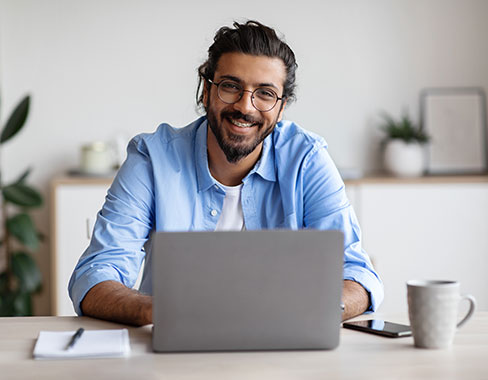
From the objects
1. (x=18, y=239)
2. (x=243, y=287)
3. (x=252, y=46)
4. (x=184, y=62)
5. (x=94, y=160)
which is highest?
(x=184, y=62)

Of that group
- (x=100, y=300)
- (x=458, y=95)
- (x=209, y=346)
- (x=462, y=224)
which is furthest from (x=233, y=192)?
(x=458, y=95)

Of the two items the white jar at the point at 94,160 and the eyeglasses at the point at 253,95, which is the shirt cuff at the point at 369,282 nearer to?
the eyeglasses at the point at 253,95

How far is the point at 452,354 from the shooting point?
4.19 ft

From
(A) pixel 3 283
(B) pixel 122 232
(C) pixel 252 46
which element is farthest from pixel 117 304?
(A) pixel 3 283

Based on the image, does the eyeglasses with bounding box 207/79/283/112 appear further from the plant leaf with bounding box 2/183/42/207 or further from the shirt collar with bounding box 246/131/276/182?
the plant leaf with bounding box 2/183/42/207

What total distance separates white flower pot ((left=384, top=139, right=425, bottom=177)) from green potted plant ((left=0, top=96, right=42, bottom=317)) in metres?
1.91

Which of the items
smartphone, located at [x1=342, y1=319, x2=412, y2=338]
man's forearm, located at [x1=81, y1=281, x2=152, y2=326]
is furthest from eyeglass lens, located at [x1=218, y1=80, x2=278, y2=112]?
smartphone, located at [x1=342, y1=319, x2=412, y2=338]

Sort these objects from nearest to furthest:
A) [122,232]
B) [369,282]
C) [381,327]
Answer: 1. [381,327]
2. [369,282]
3. [122,232]

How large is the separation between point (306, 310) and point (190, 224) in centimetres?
87

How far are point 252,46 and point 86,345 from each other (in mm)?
1065

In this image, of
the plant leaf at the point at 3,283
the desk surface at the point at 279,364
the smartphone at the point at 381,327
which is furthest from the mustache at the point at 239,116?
the plant leaf at the point at 3,283

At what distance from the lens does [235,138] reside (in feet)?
6.74

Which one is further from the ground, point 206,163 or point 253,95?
point 253,95

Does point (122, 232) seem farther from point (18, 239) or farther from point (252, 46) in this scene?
point (18, 239)
